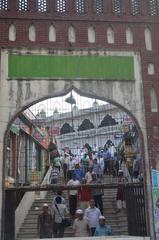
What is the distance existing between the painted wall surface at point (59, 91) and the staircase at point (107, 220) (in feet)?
8.52

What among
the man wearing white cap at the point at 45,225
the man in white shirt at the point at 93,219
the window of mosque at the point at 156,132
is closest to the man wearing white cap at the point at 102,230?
the man in white shirt at the point at 93,219

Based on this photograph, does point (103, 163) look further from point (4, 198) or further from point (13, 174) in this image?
point (4, 198)

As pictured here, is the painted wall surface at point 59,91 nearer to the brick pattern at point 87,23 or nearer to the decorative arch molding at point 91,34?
the brick pattern at point 87,23

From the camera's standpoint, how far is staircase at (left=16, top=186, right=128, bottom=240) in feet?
45.2

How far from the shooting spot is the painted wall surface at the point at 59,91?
1244 cm

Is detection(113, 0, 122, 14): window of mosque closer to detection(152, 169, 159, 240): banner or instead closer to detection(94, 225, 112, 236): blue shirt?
detection(152, 169, 159, 240): banner

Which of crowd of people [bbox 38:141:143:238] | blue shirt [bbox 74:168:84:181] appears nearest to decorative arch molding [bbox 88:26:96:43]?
crowd of people [bbox 38:141:143:238]

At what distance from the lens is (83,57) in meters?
13.0

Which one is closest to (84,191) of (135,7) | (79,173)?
(79,173)

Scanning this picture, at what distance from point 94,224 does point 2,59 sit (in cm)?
510

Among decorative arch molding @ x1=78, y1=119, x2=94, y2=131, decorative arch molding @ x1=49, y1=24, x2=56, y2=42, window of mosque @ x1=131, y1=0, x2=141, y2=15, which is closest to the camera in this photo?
decorative arch molding @ x1=49, y1=24, x2=56, y2=42

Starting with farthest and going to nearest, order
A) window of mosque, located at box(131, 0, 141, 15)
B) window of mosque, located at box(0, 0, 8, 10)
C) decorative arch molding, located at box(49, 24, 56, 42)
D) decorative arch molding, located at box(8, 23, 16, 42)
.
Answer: window of mosque, located at box(131, 0, 141, 15), window of mosque, located at box(0, 0, 8, 10), decorative arch molding, located at box(49, 24, 56, 42), decorative arch molding, located at box(8, 23, 16, 42)

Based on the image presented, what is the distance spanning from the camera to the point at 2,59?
1274 cm

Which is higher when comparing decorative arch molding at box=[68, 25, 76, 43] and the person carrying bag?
decorative arch molding at box=[68, 25, 76, 43]
